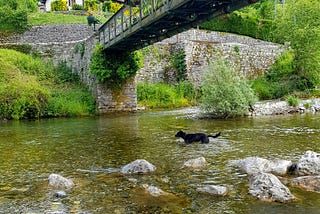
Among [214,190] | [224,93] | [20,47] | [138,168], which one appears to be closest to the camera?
[214,190]

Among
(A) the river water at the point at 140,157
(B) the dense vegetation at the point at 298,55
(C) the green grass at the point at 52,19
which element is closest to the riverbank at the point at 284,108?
(A) the river water at the point at 140,157

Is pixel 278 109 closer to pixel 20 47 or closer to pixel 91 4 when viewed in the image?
pixel 20 47

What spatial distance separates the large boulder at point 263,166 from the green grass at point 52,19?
3658cm

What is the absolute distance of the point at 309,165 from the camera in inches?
310

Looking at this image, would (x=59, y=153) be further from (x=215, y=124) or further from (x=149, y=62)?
(x=149, y=62)

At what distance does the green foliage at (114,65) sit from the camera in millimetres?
24891

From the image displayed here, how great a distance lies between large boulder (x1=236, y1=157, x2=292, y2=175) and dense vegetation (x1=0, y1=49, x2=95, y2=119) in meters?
17.4

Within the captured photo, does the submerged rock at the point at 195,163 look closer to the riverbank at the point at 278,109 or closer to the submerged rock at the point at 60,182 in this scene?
the submerged rock at the point at 60,182

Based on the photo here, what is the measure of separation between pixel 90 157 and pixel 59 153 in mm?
1306

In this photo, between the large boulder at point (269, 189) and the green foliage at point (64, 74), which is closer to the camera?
the large boulder at point (269, 189)

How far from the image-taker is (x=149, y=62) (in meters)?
33.3

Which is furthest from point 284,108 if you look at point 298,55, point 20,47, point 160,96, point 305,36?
point 20,47

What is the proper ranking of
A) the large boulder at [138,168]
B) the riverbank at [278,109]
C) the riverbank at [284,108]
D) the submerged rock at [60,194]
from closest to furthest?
the submerged rock at [60,194] < the large boulder at [138,168] < the riverbank at [278,109] < the riverbank at [284,108]

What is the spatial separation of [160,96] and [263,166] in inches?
859
